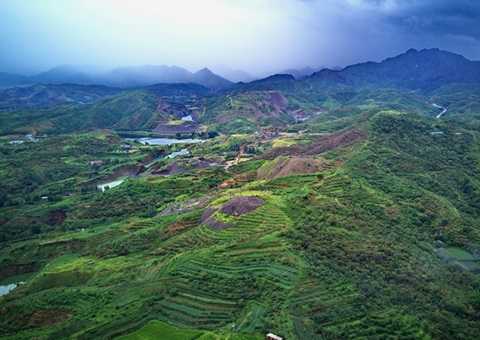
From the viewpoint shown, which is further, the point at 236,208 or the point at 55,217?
the point at 55,217

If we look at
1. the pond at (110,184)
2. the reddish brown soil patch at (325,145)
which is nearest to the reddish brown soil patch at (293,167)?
the reddish brown soil patch at (325,145)

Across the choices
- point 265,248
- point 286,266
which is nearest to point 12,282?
point 265,248

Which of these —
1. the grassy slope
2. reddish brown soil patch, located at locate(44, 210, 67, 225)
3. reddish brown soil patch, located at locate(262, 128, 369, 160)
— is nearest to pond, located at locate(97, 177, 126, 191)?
reddish brown soil patch, located at locate(44, 210, 67, 225)

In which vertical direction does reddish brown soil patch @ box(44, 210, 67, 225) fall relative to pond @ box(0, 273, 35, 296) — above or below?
above

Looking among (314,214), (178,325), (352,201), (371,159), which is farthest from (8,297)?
(371,159)

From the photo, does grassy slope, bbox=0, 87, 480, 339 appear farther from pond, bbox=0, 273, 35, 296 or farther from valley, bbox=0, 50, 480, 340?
pond, bbox=0, 273, 35, 296

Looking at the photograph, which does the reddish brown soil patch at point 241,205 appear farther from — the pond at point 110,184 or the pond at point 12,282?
the pond at point 110,184

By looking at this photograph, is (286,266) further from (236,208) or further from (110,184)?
(110,184)
